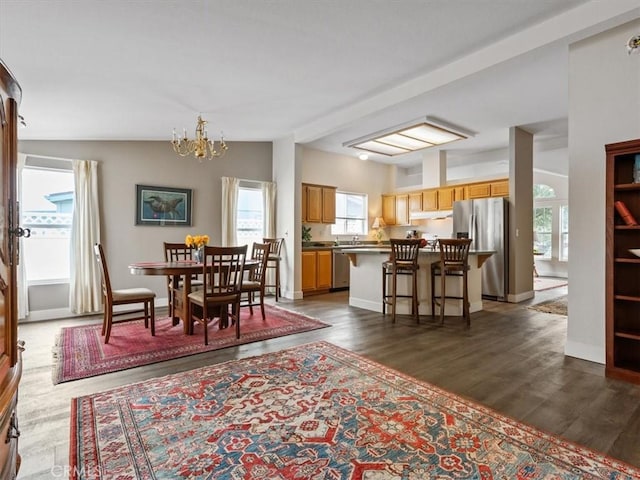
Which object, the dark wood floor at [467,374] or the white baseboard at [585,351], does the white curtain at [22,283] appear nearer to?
the dark wood floor at [467,374]

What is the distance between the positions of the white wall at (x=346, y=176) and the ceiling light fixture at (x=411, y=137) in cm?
126

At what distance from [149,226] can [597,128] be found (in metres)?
5.61

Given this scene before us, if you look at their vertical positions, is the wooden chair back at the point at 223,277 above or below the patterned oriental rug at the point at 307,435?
above

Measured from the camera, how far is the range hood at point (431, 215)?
741 centimetres

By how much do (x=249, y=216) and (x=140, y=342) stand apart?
336 centimetres

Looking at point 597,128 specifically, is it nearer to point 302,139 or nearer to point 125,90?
point 302,139

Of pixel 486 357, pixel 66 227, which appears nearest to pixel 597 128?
pixel 486 357

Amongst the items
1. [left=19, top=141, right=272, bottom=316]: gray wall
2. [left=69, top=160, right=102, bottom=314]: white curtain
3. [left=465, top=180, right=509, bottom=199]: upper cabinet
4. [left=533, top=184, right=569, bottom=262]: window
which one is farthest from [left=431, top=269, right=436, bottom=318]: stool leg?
[left=533, top=184, right=569, bottom=262]: window

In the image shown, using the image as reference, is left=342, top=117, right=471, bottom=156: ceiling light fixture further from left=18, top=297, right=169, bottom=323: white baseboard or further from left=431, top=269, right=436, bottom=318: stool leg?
left=18, top=297, right=169, bottom=323: white baseboard

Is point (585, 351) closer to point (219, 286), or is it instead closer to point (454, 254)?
point (454, 254)

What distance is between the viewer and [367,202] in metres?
8.38

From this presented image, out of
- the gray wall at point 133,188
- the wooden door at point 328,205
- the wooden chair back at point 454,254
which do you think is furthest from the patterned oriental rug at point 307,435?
the wooden door at point 328,205

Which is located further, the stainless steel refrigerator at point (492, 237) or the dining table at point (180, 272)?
the stainless steel refrigerator at point (492, 237)

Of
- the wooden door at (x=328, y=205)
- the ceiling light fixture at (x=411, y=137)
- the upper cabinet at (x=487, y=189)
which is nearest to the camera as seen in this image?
the ceiling light fixture at (x=411, y=137)
